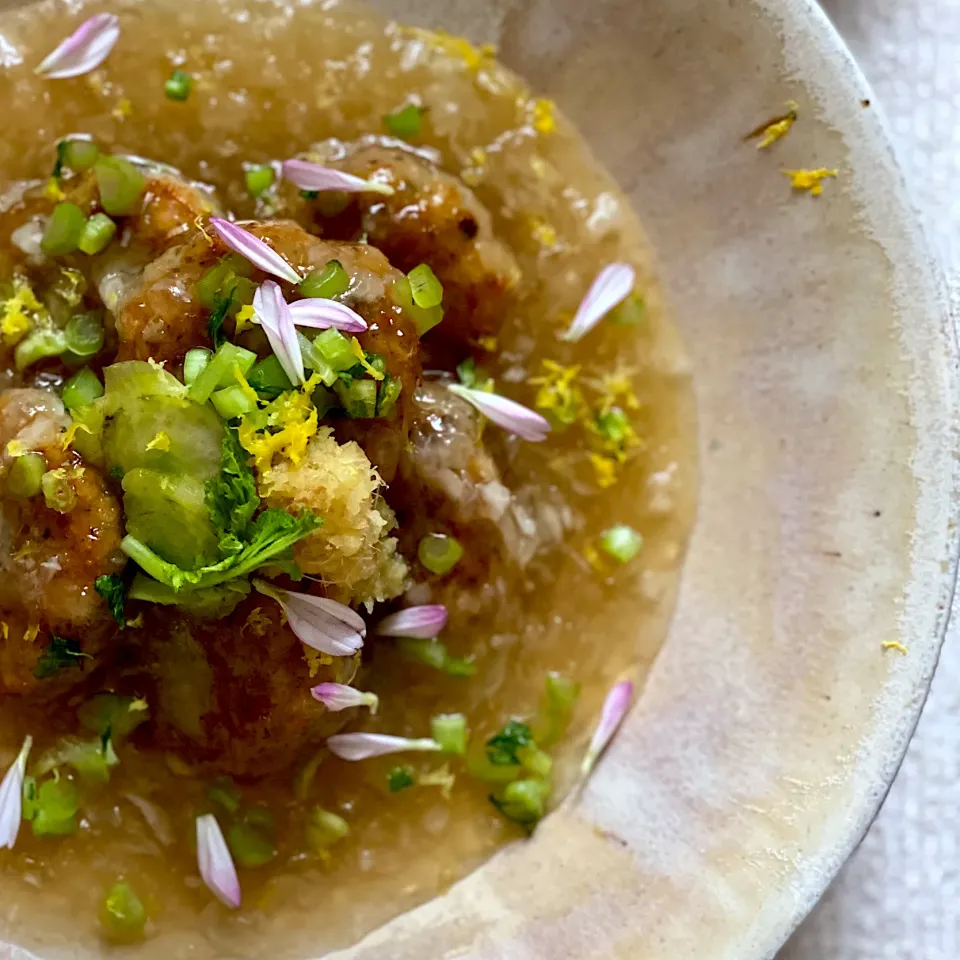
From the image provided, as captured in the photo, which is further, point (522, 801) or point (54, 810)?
point (522, 801)

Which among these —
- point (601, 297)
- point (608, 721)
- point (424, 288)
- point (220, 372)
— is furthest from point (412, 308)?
point (608, 721)

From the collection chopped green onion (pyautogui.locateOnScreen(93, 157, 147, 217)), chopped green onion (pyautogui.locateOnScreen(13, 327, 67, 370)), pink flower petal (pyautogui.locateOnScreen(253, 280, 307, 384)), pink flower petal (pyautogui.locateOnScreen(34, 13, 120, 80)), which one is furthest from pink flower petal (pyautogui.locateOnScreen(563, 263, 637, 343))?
pink flower petal (pyautogui.locateOnScreen(34, 13, 120, 80))

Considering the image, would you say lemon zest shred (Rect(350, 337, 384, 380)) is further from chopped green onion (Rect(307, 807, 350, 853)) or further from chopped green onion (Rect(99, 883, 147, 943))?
chopped green onion (Rect(99, 883, 147, 943))

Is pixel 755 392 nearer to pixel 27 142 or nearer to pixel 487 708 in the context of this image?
pixel 487 708

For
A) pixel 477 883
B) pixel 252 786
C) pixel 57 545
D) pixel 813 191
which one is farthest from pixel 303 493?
pixel 813 191

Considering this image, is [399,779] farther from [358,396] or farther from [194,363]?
[194,363]

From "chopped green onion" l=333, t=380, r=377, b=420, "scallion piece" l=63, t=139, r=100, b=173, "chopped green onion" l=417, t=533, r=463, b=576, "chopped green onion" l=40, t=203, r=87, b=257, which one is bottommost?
"chopped green onion" l=417, t=533, r=463, b=576
